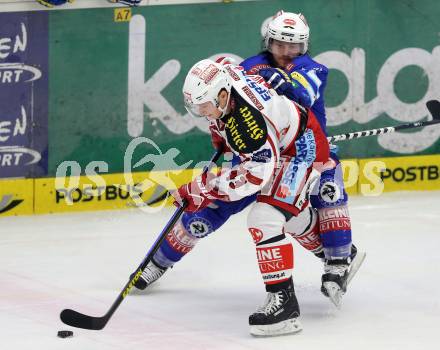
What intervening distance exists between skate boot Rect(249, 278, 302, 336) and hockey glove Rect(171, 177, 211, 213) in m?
0.52

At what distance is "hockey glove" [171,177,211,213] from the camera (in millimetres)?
6500

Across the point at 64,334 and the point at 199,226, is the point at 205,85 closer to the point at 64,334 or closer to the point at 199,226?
the point at 199,226

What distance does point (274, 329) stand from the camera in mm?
6352

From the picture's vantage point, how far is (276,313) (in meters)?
6.36

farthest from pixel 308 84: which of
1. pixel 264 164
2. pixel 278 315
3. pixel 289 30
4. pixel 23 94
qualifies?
pixel 23 94

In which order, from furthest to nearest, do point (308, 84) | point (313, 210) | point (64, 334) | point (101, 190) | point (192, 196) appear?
point (101, 190) → point (313, 210) → point (308, 84) → point (192, 196) → point (64, 334)

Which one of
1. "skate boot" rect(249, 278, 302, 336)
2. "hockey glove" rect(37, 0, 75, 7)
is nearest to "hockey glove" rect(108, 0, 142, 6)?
"hockey glove" rect(37, 0, 75, 7)

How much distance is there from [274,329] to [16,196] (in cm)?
284

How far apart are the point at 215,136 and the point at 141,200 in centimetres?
235

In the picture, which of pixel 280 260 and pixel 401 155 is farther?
pixel 401 155

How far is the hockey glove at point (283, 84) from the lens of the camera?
6602 mm

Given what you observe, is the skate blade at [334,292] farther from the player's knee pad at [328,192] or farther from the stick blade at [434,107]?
the stick blade at [434,107]

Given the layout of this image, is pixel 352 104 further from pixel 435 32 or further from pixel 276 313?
pixel 276 313

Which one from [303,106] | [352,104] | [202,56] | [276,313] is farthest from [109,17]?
[276,313]
